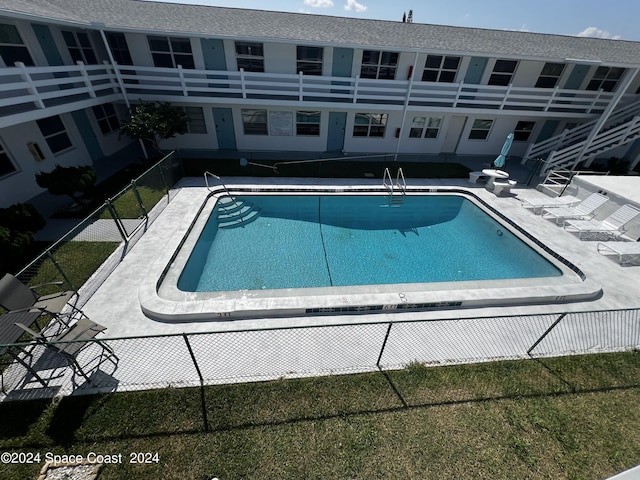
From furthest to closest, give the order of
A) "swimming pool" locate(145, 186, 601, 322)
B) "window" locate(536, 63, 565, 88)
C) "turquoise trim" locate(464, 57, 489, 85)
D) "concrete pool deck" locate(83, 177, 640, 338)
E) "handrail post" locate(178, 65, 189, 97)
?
1. "window" locate(536, 63, 565, 88)
2. "turquoise trim" locate(464, 57, 489, 85)
3. "handrail post" locate(178, 65, 189, 97)
4. "swimming pool" locate(145, 186, 601, 322)
5. "concrete pool deck" locate(83, 177, 640, 338)

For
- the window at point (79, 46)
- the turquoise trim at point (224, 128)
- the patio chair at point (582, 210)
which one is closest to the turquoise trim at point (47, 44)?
the window at point (79, 46)

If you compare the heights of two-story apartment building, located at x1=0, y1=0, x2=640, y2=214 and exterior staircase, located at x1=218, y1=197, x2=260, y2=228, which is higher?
two-story apartment building, located at x1=0, y1=0, x2=640, y2=214

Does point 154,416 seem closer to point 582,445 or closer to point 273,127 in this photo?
point 582,445

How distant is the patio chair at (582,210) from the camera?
12.1m

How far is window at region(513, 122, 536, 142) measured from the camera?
19672mm

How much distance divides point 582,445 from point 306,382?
5.57 metres

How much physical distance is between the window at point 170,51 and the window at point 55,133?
6.23 metres

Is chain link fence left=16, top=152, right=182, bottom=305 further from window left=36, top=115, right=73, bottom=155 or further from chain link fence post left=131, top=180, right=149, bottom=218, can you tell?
window left=36, top=115, right=73, bottom=155

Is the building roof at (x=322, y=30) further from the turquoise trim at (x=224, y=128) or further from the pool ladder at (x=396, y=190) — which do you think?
the pool ladder at (x=396, y=190)

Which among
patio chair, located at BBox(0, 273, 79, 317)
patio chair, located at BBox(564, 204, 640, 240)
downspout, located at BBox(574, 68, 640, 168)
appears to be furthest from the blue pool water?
downspout, located at BBox(574, 68, 640, 168)

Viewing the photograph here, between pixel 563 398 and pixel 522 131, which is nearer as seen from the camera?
→ pixel 563 398

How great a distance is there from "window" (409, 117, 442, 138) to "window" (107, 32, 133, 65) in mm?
18262

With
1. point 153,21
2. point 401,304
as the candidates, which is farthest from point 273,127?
A: point 401,304

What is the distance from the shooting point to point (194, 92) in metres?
15.8
